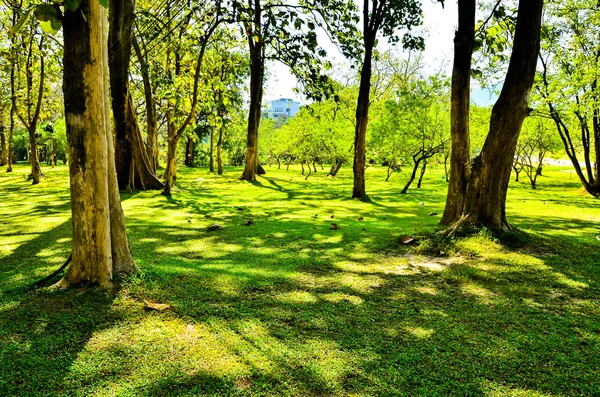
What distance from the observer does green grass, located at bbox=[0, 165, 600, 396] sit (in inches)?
92.8

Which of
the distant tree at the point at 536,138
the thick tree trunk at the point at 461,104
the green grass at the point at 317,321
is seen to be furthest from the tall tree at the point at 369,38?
the distant tree at the point at 536,138

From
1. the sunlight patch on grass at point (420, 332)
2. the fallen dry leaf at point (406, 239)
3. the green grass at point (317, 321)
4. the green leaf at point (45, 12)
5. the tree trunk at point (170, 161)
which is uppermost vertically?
the green leaf at point (45, 12)

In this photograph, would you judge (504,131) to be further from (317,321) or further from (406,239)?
(317,321)

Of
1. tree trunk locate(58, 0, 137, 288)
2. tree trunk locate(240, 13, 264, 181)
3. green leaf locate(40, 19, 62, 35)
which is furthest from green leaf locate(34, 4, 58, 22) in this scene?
tree trunk locate(240, 13, 264, 181)

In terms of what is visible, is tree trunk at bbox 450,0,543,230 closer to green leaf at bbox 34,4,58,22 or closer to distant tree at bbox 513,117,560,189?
green leaf at bbox 34,4,58,22

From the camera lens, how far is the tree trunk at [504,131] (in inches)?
204

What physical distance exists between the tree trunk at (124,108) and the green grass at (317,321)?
702 cm

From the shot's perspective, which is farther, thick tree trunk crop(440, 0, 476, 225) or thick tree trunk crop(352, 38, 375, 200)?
thick tree trunk crop(352, 38, 375, 200)

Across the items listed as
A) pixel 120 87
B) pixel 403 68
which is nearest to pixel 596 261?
pixel 120 87

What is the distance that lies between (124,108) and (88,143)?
10.1m

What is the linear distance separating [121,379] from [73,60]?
2673mm

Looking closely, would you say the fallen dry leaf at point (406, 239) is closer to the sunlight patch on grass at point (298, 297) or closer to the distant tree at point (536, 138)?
the sunlight patch on grass at point (298, 297)

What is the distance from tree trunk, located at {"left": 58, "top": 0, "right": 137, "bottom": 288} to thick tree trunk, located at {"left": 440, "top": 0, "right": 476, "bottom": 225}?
5588 millimetres

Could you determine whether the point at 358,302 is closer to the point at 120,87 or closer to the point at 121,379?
the point at 121,379
